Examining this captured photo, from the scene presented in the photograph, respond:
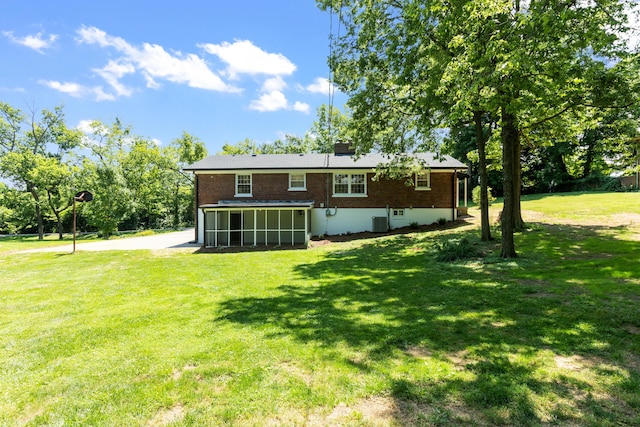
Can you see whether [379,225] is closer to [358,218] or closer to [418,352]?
[358,218]

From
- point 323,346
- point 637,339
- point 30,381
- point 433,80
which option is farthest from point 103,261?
point 637,339

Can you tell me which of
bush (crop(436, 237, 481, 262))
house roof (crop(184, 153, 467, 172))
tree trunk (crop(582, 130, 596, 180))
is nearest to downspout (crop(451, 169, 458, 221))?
house roof (crop(184, 153, 467, 172))

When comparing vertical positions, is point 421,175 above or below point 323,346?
above

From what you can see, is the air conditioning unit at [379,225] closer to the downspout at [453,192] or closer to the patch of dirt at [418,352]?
the downspout at [453,192]

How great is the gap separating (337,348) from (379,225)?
17.3m

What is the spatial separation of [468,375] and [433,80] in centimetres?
932

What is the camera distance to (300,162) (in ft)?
74.3

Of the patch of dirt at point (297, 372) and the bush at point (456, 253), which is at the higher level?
the bush at point (456, 253)

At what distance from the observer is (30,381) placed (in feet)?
12.7

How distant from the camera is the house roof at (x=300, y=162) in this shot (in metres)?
21.6

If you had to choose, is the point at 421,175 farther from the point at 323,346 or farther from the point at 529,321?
the point at 323,346

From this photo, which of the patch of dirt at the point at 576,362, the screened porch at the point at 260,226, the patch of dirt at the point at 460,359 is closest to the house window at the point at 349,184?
the screened porch at the point at 260,226

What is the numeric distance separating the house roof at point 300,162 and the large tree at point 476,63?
16.2 ft

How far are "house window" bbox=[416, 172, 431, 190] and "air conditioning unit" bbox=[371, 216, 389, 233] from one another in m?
3.25
